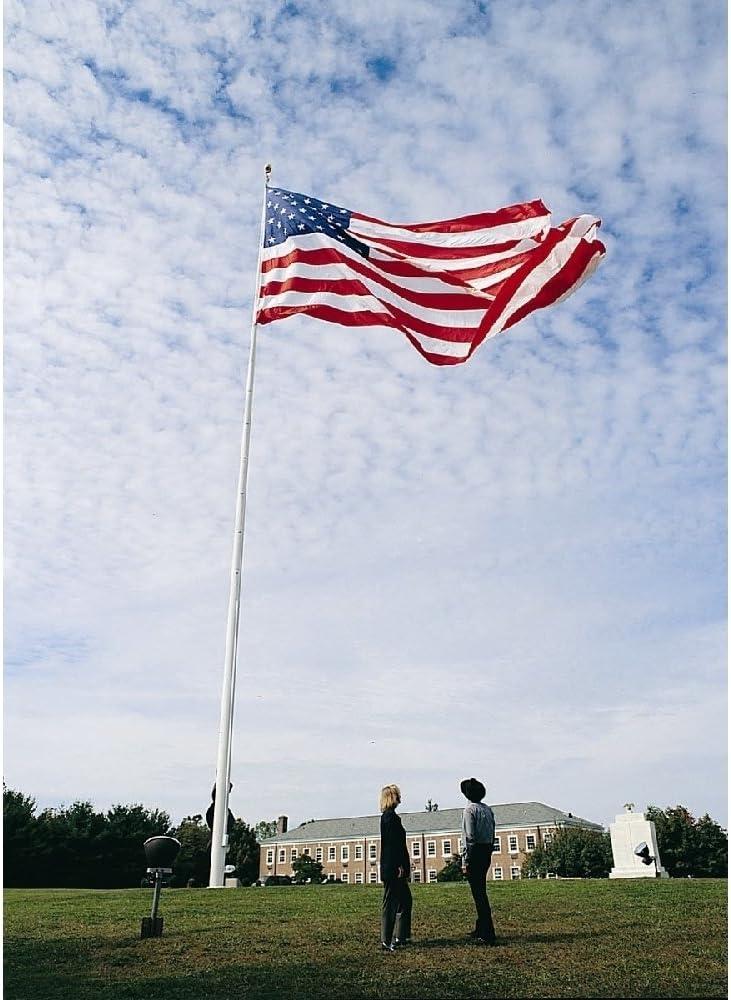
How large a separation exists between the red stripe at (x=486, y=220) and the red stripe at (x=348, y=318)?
196 centimetres

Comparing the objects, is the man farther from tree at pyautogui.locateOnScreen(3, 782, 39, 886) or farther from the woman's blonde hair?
tree at pyautogui.locateOnScreen(3, 782, 39, 886)

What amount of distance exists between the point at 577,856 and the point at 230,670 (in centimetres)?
5775

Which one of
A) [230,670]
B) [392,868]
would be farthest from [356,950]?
[230,670]

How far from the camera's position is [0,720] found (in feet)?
30.4

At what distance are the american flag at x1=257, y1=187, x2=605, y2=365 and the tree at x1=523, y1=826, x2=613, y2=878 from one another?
5532 centimetres

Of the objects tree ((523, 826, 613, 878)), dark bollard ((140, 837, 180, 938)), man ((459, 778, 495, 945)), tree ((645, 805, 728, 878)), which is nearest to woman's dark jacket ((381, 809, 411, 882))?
man ((459, 778, 495, 945))

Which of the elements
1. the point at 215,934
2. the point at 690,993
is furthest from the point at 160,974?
the point at 690,993

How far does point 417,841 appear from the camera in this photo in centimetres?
10650

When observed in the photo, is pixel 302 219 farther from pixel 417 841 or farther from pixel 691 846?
pixel 417 841

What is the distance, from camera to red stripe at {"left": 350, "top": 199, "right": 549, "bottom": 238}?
17328mm

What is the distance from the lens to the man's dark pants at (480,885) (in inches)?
447

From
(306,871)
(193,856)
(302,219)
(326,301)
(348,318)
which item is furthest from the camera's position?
(306,871)

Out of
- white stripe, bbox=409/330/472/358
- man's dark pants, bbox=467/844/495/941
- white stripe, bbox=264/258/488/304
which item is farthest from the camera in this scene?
white stripe, bbox=264/258/488/304

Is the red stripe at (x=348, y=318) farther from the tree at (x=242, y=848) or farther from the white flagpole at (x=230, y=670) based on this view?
the tree at (x=242, y=848)
